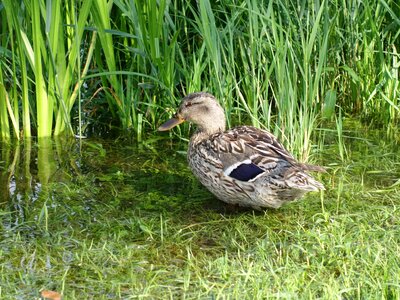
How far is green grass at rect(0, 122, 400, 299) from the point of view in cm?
451

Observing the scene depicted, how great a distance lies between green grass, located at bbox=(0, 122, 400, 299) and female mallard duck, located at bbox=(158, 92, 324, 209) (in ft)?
0.55

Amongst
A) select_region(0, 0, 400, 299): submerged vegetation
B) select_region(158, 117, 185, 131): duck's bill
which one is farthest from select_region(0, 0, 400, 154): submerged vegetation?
select_region(158, 117, 185, 131): duck's bill

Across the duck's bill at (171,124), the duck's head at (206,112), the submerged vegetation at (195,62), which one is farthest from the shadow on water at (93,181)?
the duck's head at (206,112)

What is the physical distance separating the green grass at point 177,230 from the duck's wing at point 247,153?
1.02ft

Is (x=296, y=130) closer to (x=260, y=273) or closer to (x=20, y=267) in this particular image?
(x=260, y=273)

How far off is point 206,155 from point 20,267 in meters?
1.58

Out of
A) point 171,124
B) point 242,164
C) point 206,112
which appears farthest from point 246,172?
point 171,124

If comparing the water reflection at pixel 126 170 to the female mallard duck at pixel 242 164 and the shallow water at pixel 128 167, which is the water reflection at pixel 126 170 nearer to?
the shallow water at pixel 128 167

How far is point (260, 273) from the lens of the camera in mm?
Result: 4547

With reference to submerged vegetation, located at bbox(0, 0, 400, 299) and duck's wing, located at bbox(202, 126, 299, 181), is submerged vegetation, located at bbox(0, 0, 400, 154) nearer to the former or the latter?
submerged vegetation, located at bbox(0, 0, 400, 299)

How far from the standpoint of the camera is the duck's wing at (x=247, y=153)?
5555 mm

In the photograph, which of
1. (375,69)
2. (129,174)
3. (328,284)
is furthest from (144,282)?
(375,69)

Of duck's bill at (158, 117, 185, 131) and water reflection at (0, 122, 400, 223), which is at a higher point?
duck's bill at (158, 117, 185, 131)

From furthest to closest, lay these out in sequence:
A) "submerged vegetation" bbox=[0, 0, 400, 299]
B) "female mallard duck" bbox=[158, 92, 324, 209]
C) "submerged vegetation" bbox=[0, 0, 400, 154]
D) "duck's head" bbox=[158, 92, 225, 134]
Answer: "submerged vegetation" bbox=[0, 0, 400, 154] < "duck's head" bbox=[158, 92, 225, 134] < "female mallard duck" bbox=[158, 92, 324, 209] < "submerged vegetation" bbox=[0, 0, 400, 299]
